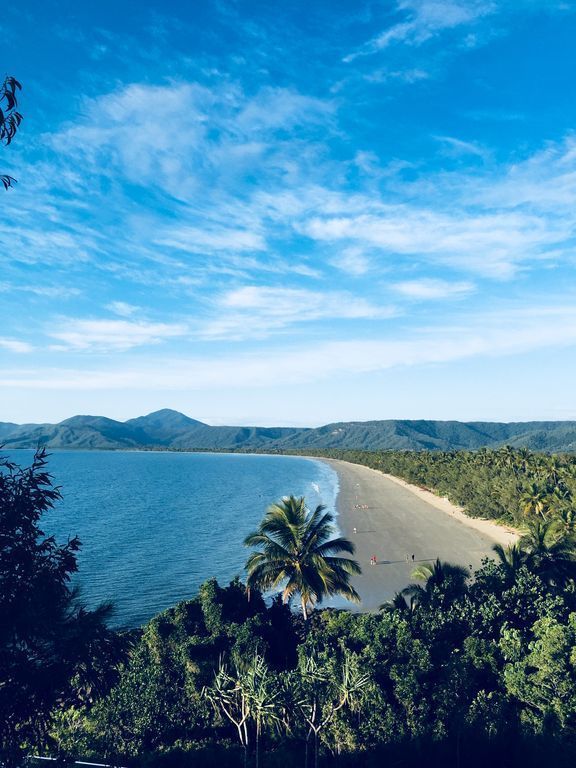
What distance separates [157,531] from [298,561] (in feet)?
168

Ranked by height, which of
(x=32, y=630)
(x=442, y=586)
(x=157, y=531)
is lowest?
(x=157, y=531)

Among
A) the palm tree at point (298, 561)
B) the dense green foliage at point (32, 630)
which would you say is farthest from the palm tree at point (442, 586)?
the dense green foliage at point (32, 630)

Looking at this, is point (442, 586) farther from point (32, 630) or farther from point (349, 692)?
point (32, 630)

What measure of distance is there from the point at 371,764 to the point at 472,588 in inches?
466

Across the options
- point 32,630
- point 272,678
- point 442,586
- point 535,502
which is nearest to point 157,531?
point 535,502

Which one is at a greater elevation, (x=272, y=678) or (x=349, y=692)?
(x=272, y=678)

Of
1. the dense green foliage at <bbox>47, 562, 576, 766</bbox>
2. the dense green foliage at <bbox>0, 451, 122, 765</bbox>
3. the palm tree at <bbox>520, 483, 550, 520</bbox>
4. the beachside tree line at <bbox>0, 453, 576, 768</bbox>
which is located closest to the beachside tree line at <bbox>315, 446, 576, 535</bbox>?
the palm tree at <bbox>520, 483, 550, 520</bbox>

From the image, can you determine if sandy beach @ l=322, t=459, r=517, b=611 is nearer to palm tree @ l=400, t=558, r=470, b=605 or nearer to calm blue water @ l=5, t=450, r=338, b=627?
palm tree @ l=400, t=558, r=470, b=605

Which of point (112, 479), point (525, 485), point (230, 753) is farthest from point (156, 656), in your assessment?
point (112, 479)

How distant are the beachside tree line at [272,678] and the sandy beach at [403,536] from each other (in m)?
15.8

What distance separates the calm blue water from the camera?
45062 millimetres

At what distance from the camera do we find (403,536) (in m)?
64.8

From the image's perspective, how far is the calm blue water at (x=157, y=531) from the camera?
45.1 metres

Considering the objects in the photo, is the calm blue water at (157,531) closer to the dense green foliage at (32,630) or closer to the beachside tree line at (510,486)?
the dense green foliage at (32,630)
